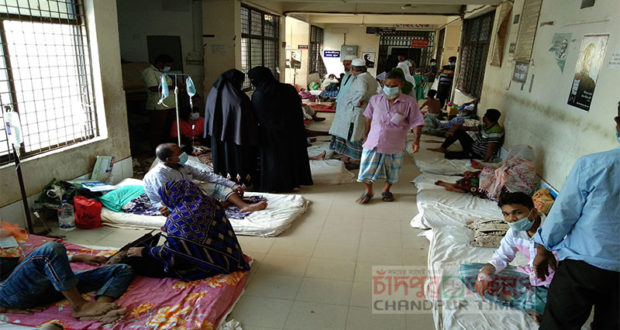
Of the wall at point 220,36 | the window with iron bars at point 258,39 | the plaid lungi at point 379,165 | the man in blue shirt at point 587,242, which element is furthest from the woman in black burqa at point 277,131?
the window with iron bars at point 258,39

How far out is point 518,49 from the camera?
5625 mm

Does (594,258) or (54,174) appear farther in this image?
(54,174)

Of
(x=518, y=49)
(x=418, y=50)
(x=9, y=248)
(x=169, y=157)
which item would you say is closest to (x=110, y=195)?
(x=169, y=157)

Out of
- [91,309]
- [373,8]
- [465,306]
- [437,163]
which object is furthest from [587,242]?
[373,8]

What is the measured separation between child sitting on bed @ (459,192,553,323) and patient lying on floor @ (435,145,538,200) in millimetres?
1852

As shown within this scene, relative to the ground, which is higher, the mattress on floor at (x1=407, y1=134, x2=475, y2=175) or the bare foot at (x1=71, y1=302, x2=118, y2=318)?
the mattress on floor at (x1=407, y1=134, x2=475, y2=175)

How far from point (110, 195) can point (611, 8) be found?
4865 mm

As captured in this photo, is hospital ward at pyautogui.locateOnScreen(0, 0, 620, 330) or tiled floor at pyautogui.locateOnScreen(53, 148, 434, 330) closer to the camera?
hospital ward at pyautogui.locateOnScreen(0, 0, 620, 330)

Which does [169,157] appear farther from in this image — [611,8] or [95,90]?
[611,8]

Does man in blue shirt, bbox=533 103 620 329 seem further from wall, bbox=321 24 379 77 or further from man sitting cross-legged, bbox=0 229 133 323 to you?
wall, bbox=321 24 379 77

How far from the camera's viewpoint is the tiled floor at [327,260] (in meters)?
2.46

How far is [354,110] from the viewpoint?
5.04 m

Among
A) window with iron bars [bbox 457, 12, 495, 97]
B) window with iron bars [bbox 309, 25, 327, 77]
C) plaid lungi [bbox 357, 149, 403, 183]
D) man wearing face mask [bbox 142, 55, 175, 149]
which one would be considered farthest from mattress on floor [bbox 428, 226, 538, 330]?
window with iron bars [bbox 309, 25, 327, 77]

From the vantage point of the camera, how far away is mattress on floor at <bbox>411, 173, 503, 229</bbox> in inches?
147
